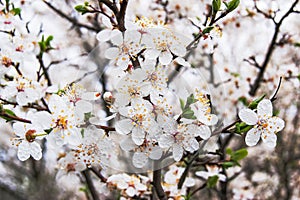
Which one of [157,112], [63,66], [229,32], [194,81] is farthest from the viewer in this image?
[229,32]

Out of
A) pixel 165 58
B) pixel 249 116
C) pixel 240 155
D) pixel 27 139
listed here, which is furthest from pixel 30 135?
pixel 240 155

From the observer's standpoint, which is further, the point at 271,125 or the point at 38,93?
the point at 38,93

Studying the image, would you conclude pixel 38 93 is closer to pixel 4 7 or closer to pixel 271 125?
pixel 4 7

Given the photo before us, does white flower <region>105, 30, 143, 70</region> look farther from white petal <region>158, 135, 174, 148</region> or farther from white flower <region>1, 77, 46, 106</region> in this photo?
white flower <region>1, 77, 46, 106</region>

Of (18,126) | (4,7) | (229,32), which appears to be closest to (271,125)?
(18,126)

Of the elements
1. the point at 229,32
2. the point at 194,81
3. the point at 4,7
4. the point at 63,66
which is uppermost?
the point at 229,32

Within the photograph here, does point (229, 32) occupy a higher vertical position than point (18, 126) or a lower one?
higher
